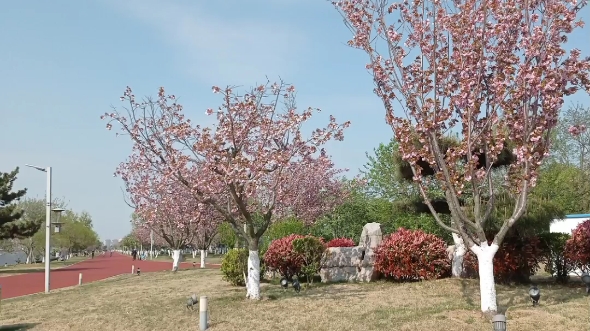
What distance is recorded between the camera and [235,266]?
749 inches

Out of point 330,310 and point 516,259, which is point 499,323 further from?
point 516,259

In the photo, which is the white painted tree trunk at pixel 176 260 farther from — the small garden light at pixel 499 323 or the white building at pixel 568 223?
the small garden light at pixel 499 323

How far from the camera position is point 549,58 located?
1130 centimetres

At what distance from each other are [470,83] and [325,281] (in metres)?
9.88

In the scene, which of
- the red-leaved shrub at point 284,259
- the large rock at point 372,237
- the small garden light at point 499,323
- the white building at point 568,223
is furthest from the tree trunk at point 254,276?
the white building at point 568,223

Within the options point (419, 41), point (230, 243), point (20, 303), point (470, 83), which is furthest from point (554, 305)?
point (230, 243)

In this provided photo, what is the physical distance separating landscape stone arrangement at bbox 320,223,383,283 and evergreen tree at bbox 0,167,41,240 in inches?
1363

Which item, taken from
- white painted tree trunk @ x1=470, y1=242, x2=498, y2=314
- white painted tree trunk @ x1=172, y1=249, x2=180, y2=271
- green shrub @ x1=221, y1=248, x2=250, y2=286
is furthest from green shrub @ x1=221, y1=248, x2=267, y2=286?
white painted tree trunk @ x1=172, y1=249, x2=180, y2=271

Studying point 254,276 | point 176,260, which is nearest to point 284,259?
point 254,276

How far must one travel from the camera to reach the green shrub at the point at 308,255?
18750 mm

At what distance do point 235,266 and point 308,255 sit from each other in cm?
253

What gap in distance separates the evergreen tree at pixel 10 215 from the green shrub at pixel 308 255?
112 ft

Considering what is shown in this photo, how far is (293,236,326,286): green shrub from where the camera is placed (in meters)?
18.8

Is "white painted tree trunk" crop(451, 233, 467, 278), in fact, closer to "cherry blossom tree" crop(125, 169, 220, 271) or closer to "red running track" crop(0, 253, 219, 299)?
"cherry blossom tree" crop(125, 169, 220, 271)
